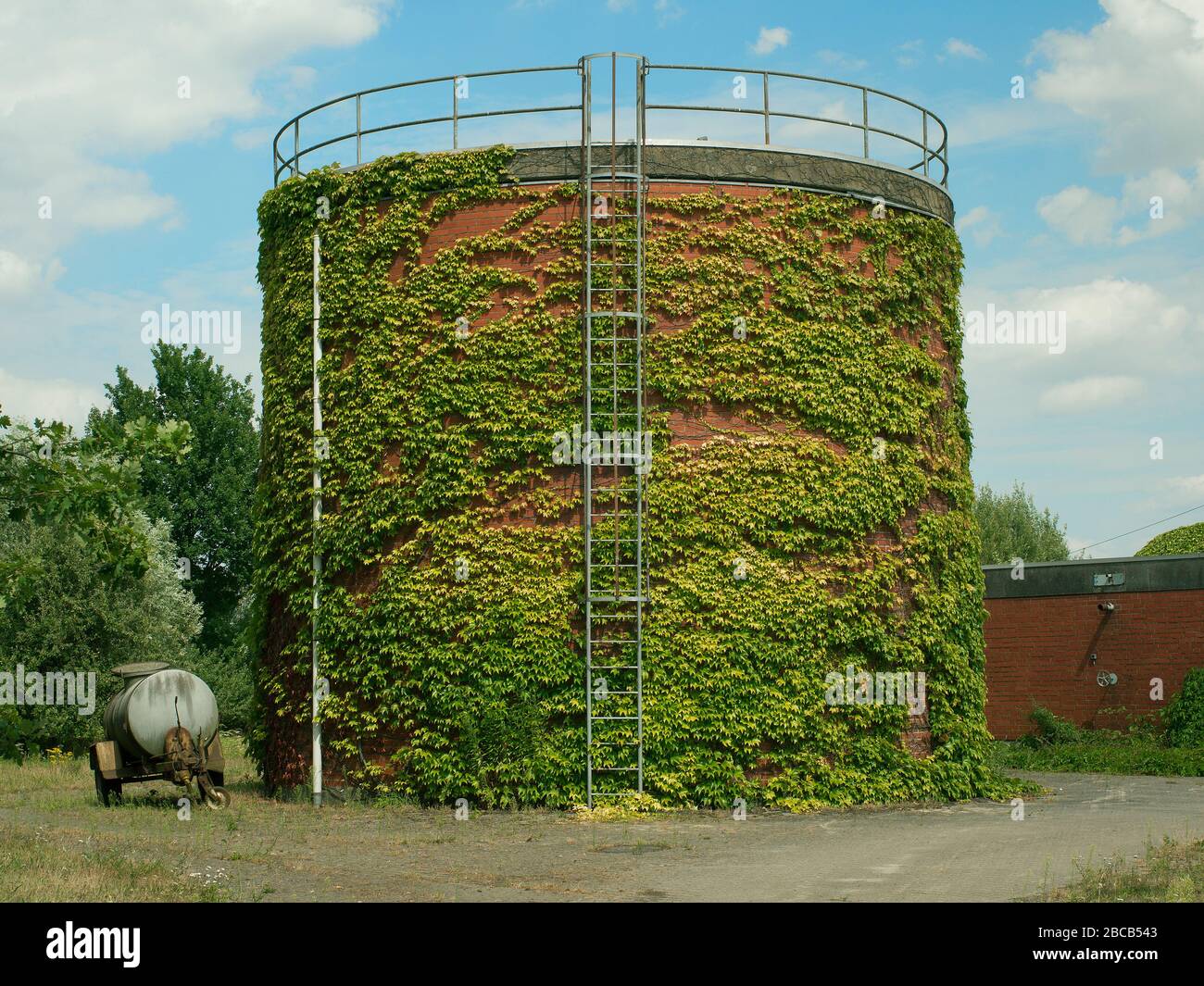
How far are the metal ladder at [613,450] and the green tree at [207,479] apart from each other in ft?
118

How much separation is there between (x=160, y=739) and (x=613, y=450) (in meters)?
7.75

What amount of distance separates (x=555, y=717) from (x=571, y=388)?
4.10m

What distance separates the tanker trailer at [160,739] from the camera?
60.5 ft

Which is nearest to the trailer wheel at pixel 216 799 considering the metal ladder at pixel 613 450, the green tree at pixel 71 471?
the metal ladder at pixel 613 450

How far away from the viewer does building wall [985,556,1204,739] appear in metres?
25.8

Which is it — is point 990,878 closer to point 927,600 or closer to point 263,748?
point 927,600

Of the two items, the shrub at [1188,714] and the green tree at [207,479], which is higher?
the green tree at [207,479]

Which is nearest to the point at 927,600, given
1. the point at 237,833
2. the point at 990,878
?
the point at 990,878

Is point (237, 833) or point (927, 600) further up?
point (927, 600)

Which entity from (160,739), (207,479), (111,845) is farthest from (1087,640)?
(207,479)

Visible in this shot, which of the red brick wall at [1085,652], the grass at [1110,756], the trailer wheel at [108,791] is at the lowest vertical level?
the grass at [1110,756]

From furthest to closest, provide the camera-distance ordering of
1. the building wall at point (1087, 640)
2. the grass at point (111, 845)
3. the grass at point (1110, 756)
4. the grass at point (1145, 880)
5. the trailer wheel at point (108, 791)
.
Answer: the building wall at point (1087, 640) < the grass at point (1110, 756) < the trailer wheel at point (108, 791) < the grass at point (111, 845) < the grass at point (1145, 880)

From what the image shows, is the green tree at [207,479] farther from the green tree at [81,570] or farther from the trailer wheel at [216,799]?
the trailer wheel at [216,799]
